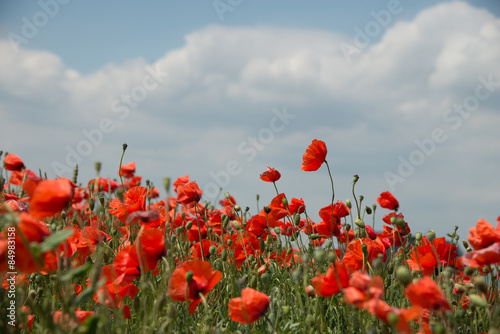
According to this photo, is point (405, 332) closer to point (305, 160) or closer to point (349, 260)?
point (349, 260)

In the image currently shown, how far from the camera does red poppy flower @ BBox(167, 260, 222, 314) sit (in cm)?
148

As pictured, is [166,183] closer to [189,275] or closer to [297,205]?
[189,275]

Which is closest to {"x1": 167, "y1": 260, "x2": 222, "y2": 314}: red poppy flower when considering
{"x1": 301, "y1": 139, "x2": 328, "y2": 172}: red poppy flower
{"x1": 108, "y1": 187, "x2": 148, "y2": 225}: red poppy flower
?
{"x1": 108, "y1": 187, "x2": 148, "y2": 225}: red poppy flower

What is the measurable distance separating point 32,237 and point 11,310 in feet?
1.74

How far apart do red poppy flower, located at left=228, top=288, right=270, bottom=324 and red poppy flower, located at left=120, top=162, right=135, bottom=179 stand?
3704 millimetres

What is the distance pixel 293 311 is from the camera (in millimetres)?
1887

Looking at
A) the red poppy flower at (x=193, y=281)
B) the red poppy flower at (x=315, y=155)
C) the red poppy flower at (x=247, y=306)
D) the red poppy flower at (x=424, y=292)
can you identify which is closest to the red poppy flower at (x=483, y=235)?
the red poppy flower at (x=424, y=292)

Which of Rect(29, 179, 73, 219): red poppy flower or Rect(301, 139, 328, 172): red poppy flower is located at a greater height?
Rect(301, 139, 328, 172): red poppy flower

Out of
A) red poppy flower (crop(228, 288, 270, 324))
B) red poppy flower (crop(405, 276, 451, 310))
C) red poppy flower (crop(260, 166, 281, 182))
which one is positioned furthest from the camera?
red poppy flower (crop(260, 166, 281, 182))

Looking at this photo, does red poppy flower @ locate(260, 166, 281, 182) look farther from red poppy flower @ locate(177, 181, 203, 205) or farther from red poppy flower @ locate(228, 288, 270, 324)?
red poppy flower @ locate(228, 288, 270, 324)

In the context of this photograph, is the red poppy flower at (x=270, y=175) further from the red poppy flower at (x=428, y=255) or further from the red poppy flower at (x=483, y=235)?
the red poppy flower at (x=483, y=235)

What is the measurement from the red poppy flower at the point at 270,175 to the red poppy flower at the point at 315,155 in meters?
0.28

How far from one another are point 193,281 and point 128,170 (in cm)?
364

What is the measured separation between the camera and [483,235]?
4.71 ft
